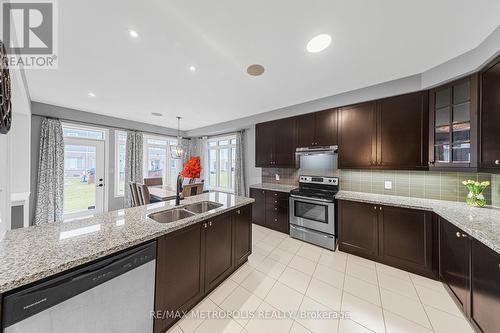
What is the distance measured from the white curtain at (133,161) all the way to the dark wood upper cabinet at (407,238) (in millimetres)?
5361

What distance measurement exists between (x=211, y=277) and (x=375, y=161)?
2.70 meters

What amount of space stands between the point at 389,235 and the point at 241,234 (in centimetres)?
197

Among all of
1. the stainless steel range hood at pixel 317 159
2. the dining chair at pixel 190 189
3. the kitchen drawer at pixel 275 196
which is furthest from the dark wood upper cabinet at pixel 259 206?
the dining chair at pixel 190 189

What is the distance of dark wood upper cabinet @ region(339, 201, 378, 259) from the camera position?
2416mm

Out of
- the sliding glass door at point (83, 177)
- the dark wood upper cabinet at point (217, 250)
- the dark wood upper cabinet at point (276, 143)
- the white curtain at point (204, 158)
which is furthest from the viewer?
the white curtain at point (204, 158)

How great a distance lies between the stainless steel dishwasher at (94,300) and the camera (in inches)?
31.0

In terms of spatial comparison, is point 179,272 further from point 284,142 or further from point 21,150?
point 21,150

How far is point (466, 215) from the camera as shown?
5.67 feet

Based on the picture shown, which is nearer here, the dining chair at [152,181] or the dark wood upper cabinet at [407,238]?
the dark wood upper cabinet at [407,238]

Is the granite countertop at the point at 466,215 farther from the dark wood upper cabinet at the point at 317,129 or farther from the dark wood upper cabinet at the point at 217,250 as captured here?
the dark wood upper cabinet at the point at 217,250

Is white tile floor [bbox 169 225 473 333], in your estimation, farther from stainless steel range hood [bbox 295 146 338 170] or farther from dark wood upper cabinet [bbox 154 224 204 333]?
stainless steel range hood [bbox 295 146 338 170]

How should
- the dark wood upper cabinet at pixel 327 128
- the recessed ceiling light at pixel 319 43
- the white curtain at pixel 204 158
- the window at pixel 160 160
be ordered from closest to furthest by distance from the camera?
1. the recessed ceiling light at pixel 319 43
2. the dark wood upper cabinet at pixel 327 128
3. the window at pixel 160 160
4. the white curtain at pixel 204 158

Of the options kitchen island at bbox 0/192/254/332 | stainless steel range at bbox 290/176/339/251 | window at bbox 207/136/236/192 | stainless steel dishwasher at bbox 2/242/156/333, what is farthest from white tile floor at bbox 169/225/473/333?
window at bbox 207/136/236/192

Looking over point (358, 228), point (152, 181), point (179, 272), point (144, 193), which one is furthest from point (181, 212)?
point (152, 181)
